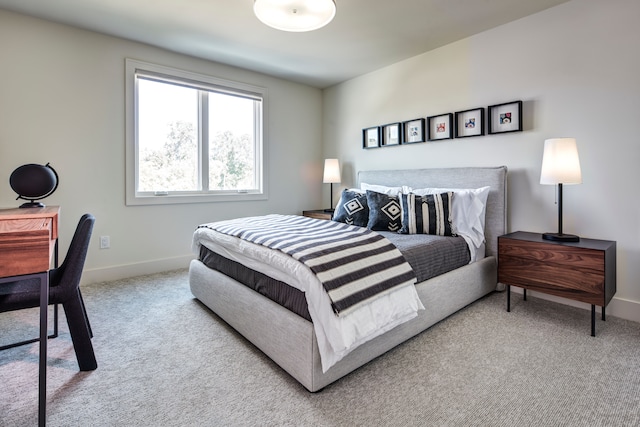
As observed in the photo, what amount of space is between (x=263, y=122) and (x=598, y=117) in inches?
137

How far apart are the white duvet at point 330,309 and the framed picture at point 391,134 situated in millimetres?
2401

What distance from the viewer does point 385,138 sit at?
4035mm

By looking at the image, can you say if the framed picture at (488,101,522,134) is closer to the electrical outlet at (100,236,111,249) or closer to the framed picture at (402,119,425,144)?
the framed picture at (402,119,425,144)

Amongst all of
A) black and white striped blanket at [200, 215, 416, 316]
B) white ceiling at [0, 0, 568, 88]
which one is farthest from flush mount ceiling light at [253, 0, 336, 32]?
black and white striped blanket at [200, 215, 416, 316]

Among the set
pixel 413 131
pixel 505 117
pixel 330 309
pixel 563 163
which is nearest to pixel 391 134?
pixel 413 131

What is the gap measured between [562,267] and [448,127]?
1.75 meters

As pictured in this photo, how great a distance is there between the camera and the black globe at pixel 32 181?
234cm

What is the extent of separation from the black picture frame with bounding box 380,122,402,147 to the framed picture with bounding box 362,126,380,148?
87 mm

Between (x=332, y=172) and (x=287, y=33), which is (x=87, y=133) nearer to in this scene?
(x=287, y=33)

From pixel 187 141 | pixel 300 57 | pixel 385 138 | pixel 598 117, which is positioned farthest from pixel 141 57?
pixel 598 117

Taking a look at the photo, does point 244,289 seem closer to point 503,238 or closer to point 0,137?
point 503,238

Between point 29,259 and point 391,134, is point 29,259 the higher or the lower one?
the lower one

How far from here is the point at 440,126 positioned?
11.4ft

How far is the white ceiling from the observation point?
2.64m
